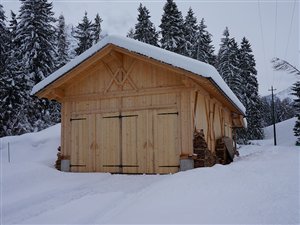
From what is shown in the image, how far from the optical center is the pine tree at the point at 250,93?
42750 millimetres

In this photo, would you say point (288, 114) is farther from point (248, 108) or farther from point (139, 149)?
point (139, 149)

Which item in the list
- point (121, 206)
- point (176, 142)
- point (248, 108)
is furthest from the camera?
point (248, 108)

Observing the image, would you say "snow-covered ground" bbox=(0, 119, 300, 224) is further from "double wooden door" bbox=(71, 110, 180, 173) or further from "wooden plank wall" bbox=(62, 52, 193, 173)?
"wooden plank wall" bbox=(62, 52, 193, 173)

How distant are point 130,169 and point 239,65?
37313mm

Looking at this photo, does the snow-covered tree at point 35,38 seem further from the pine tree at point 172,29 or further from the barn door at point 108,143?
the barn door at point 108,143

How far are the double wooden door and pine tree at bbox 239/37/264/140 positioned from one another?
32.5 m

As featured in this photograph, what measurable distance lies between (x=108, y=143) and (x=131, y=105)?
1.69 m

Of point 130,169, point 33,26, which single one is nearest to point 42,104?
point 33,26

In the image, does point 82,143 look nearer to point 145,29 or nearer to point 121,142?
point 121,142

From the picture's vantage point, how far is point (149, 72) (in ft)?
37.9

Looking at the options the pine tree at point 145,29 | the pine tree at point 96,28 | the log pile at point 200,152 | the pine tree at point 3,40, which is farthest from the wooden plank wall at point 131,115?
the pine tree at point 96,28

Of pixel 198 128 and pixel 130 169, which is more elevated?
pixel 198 128

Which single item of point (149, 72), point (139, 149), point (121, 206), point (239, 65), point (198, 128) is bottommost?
point (121, 206)

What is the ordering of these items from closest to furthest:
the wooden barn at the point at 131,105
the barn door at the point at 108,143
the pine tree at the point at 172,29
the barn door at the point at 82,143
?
the wooden barn at the point at 131,105 < the barn door at the point at 108,143 < the barn door at the point at 82,143 < the pine tree at the point at 172,29
